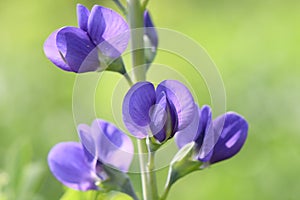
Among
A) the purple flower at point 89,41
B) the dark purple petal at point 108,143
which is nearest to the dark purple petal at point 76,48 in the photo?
the purple flower at point 89,41

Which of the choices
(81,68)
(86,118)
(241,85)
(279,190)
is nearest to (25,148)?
(86,118)

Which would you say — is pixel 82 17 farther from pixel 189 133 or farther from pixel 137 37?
pixel 189 133

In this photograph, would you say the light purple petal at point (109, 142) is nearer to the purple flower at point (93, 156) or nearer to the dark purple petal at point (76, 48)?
the purple flower at point (93, 156)

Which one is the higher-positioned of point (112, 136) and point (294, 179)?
point (112, 136)

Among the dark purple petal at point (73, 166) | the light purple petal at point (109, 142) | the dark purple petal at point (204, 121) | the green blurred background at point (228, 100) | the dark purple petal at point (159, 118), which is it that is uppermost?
the dark purple petal at point (159, 118)

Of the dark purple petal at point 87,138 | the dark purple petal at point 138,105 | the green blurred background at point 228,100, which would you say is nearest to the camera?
the dark purple petal at point 138,105

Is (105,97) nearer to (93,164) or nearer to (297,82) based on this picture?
(297,82)

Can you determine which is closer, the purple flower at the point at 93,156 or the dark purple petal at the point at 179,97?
the dark purple petal at the point at 179,97

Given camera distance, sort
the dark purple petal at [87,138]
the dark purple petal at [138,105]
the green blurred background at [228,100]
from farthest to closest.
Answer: the green blurred background at [228,100] < the dark purple petal at [87,138] < the dark purple petal at [138,105]
